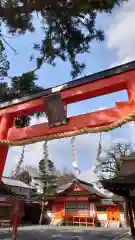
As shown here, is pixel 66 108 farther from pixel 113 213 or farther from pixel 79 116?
pixel 113 213

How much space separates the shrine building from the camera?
28.1 m

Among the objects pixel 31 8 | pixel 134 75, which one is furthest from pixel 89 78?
pixel 31 8

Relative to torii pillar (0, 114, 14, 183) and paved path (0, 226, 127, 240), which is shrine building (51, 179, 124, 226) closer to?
paved path (0, 226, 127, 240)

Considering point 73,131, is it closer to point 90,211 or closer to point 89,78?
point 89,78

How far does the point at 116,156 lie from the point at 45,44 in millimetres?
24715

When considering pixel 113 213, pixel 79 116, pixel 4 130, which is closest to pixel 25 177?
pixel 113 213

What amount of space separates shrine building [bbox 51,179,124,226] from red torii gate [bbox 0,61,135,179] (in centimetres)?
2370

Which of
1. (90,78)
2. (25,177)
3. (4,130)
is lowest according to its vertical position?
(4,130)

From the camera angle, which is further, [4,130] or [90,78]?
[4,130]

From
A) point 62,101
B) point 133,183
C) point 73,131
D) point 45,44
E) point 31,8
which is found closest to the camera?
point 73,131

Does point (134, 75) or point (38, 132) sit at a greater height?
point (134, 75)

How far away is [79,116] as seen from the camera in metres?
5.36

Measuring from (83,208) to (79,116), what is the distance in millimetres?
25723

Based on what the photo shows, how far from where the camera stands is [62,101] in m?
5.65
